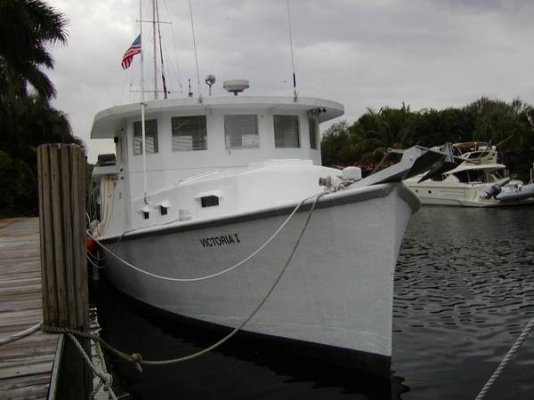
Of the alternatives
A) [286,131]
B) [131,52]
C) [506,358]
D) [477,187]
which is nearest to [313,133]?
[286,131]

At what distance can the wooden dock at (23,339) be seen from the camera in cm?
375

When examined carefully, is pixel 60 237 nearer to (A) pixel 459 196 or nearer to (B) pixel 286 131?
(B) pixel 286 131

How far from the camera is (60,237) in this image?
4.48 meters

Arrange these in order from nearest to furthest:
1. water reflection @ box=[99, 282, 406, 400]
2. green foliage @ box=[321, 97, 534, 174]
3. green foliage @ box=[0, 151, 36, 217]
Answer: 1. water reflection @ box=[99, 282, 406, 400]
2. green foliage @ box=[0, 151, 36, 217]
3. green foliage @ box=[321, 97, 534, 174]

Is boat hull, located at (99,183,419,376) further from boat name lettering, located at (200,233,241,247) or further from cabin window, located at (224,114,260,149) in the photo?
cabin window, located at (224,114,260,149)

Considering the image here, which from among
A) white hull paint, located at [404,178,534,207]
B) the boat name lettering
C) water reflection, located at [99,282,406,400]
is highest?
white hull paint, located at [404,178,534,207]

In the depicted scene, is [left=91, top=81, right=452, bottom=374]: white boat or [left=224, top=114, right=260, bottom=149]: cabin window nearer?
[left=91, top=81, right=452, bottom=374]: white boat

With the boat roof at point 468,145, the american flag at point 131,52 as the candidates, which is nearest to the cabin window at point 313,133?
the american flag at point 131,52

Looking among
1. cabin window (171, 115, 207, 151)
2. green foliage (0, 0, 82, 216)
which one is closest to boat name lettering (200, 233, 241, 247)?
cabin window (171, 115, 207, 151)

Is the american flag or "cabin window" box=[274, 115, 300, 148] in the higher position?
the american flag

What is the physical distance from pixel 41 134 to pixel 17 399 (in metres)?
42.5

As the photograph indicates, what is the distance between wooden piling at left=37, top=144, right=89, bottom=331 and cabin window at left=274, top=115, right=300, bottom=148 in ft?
17.0

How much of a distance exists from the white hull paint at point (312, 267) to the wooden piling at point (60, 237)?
7.91ft

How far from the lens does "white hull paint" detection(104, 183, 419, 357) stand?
19.0ft
